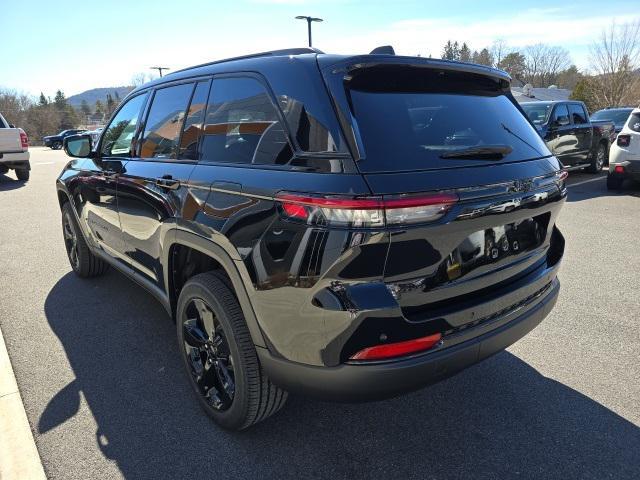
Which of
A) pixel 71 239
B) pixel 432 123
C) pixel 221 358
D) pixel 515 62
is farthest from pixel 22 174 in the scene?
pixel 515 62

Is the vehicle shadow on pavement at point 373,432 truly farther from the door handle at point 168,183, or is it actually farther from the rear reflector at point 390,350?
the door handle at point 168,183

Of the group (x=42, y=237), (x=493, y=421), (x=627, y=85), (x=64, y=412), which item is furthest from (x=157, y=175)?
(x=627, y=85)

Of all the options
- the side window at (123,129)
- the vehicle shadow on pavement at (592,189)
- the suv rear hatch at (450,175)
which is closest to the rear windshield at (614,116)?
the vehicle shadow on pavement at (592,189)

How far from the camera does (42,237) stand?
6.80m

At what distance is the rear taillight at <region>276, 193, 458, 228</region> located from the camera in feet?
5.71

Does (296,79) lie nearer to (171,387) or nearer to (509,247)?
(509,247)

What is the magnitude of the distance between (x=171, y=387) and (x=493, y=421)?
1.90 meters

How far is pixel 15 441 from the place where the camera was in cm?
248

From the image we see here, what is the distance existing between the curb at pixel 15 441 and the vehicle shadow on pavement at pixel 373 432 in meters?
0.12

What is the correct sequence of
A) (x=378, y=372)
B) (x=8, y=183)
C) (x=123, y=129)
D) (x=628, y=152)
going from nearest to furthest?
(x=378, y=372), (x=123, y=129), (x=628, y=152), (x=8, y=183)

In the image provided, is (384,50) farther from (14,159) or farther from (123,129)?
(14,159)

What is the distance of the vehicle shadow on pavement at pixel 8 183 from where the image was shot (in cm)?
1241

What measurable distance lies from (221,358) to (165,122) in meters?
1.58

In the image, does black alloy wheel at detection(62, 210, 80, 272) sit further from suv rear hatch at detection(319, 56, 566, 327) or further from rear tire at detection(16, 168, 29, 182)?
rear tire at detection(16, 168, 29, 182)
